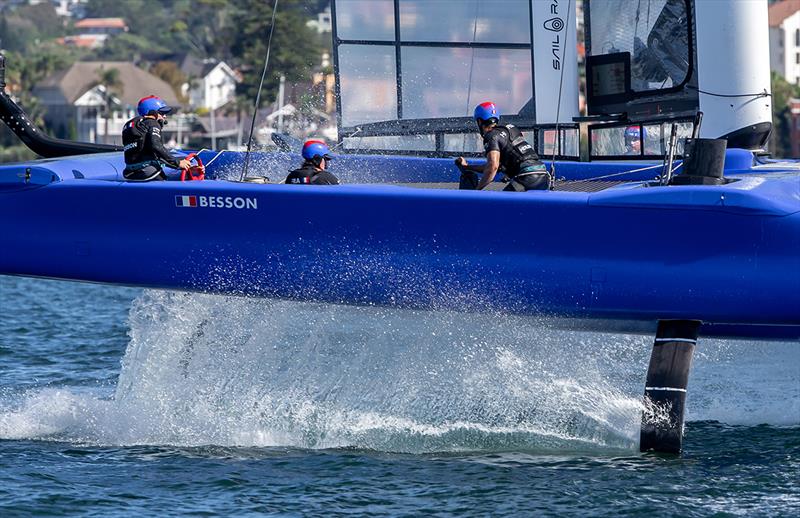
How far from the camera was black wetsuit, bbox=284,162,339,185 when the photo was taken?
809 centimetres

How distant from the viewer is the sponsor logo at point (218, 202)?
7.61 m

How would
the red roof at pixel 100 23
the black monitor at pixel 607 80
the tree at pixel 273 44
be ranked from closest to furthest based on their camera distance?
the black monitor at pixel 607 80, the tree at pixel 273 44, the red roof at pixel 100 23

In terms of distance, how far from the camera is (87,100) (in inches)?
2685

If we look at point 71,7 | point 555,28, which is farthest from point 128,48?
point 555,28

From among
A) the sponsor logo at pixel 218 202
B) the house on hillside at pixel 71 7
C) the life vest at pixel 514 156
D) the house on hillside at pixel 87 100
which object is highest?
the house on hillside at pixel 71 7

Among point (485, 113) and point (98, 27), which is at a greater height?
point (98, 27)

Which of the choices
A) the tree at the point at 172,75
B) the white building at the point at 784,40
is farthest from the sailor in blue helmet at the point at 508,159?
the tree at the point at 172,75

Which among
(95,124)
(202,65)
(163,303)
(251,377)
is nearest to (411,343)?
(251,377)

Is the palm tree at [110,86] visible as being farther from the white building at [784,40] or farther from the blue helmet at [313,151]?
the blue helmet at [313,151]

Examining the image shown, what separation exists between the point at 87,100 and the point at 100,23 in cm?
8281

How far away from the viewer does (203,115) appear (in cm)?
7050

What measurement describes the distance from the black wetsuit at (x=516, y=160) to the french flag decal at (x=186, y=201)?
1.66m

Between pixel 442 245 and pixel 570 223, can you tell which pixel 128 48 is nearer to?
pixel 442 245

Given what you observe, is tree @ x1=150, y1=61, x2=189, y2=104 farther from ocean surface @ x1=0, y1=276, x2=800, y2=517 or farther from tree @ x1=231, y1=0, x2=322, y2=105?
ocean surface @ x1=0, y1=276, x2=800, y2=517
